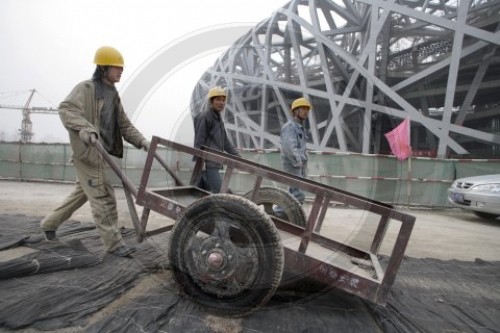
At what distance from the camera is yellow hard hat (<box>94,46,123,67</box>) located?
3.28 m

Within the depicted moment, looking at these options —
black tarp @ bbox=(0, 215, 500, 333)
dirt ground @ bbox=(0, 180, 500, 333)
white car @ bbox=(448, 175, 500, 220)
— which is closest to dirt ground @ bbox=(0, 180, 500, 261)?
dirt ground @ bbox=(0, 180, 500, 333)

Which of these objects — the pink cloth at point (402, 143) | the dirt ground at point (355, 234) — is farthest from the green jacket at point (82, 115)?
the pink cloth at point (402, 143)

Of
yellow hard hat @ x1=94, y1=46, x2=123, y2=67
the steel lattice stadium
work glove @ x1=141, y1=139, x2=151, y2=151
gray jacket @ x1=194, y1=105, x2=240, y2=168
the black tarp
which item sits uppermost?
the steel lattice stadium

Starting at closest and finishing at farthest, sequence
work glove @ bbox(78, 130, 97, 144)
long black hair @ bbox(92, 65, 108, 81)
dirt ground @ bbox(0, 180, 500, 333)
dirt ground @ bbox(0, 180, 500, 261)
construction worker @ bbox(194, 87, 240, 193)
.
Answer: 1. dirt ground @ bbox(0, 180, 500, 333)
2. work glove @ bbox(78, 130, 97, 144)
3. long black hair @ bbox(92, 65, 108, 81)
4. construction worker @ bbox(194, 87, 240, 193)
5. dirt ground @ bbox(0, 180, 500, 261)

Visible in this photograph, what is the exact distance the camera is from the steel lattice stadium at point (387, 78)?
17.4m

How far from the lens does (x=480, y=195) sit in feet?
23.9

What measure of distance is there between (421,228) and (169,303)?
18.9 ft

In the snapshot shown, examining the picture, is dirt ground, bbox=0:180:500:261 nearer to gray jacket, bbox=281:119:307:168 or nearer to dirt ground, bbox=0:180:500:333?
dirt ground, bbox=0:180:500:333

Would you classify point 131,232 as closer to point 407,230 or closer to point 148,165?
point 148,165

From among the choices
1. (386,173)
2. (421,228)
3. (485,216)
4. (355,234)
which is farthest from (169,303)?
(386,173)

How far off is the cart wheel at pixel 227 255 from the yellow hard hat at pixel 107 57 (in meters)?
1.91

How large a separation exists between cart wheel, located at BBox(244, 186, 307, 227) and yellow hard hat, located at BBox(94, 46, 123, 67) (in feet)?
6.27

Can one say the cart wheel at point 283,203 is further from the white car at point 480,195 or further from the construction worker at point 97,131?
the white car at point 480,195

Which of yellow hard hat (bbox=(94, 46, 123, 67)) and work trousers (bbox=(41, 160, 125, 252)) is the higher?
yellow hard hat (bbox=(94, 46, 123, 67))
